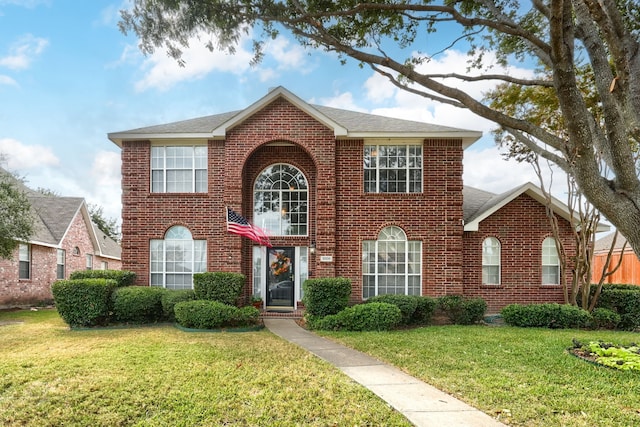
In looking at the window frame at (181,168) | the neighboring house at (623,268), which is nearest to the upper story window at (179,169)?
the window frame at (181,168)

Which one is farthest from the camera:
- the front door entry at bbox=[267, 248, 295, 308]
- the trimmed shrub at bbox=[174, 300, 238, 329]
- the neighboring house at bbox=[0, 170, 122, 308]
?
the neighboring house at bbox=[0, 170, 122, 308]

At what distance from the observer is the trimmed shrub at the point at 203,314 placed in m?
10.1

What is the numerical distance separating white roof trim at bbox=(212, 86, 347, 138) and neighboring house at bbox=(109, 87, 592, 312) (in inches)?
1.7

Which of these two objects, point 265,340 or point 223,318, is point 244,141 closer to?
point 223,318

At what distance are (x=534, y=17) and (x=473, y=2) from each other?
1542 millimetres

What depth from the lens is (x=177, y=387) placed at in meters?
5.41

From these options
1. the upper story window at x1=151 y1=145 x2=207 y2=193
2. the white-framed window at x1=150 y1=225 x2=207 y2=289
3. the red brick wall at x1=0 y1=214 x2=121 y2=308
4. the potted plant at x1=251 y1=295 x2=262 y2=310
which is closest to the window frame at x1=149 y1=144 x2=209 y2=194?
the upper story window at x1=151 y1=145 x2=207 y2=193

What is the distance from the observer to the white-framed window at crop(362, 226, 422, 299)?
12680mm

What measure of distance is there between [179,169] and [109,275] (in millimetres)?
3963

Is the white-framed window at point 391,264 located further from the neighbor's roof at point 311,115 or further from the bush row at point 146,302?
the bush row at point 146,302

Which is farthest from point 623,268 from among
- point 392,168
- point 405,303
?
point 405,303

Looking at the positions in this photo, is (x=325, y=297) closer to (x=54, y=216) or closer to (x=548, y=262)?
(x=548, y=262)

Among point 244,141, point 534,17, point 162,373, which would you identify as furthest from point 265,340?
point 534,17

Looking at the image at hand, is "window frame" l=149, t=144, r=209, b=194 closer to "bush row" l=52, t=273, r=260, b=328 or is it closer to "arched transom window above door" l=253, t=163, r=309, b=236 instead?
"arched transom window above door" l=253, t=163, r=309, b=236
